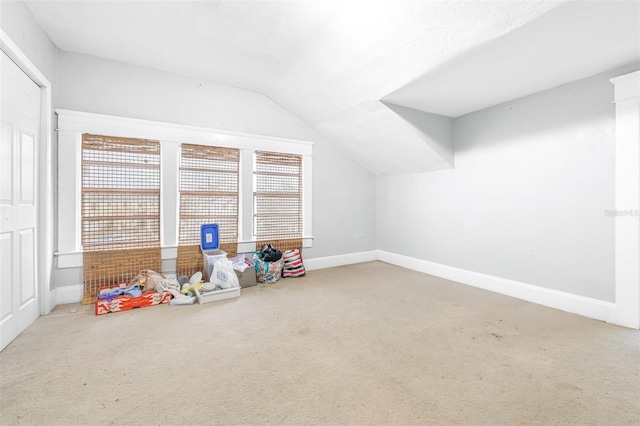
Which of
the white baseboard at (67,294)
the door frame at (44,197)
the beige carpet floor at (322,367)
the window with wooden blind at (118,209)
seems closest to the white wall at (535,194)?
the beige carpet floor at (322,367)

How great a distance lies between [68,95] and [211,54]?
169cm

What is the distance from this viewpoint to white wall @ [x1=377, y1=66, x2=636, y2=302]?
2.84 m

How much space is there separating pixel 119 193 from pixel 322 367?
3167 millimetres

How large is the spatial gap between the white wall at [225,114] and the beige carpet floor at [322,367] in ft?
5.41

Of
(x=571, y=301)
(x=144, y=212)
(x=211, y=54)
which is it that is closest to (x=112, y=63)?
(x=211, y=54)

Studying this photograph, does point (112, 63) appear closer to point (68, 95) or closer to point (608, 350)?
point (68, 95)

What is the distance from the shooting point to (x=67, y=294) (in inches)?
126

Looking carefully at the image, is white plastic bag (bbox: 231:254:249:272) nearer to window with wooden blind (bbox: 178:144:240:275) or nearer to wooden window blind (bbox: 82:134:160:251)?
window with wooden blind (bbox: 178:144:240:275)

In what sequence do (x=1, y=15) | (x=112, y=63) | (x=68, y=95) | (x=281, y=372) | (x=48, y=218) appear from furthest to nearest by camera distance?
1. (x=112, y=63)
2. (x=68, y=95)
3. (x=48, y=218)
4. (x=1, y=15)
5. (x=281, y=372)

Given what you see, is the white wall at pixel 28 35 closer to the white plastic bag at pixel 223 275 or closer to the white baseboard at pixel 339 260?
the white plastic bag at pixel 223 275

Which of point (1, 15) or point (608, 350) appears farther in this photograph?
point (608, 350)

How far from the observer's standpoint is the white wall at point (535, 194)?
112 inches

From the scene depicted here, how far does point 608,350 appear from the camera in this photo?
222cm

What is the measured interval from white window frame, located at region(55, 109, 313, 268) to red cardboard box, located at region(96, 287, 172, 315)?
2.12ft
